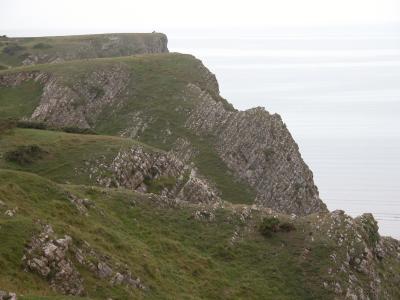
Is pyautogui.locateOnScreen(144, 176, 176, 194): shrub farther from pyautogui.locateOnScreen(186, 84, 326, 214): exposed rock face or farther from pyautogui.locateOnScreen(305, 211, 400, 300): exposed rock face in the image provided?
pyautogui.locateOnScreen(186, 84, 326, 214): exposed rock face

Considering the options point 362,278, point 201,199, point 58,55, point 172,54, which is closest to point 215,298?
point 362,278

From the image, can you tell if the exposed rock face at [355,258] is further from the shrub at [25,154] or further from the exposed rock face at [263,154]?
the exposed rock face at [263,154]

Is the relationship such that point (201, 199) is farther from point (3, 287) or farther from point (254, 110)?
point (3, 287)

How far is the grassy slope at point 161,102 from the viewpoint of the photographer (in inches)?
3110

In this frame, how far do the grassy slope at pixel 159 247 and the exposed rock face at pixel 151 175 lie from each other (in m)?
11.6

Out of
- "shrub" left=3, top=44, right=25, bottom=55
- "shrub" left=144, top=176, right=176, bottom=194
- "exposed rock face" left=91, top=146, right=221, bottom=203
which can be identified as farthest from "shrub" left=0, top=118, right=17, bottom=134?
"shrub" left=3, top=44, right=25, bottom=55

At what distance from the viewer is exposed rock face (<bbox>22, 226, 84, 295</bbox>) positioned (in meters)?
29.1

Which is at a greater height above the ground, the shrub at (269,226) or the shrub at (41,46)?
the shrub at (41,46)

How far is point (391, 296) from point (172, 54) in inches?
2868

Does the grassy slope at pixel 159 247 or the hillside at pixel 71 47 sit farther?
the hillside at pixel 71 47

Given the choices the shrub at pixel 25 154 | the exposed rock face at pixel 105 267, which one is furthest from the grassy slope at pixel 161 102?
the exposed rock face at pixel 105 267

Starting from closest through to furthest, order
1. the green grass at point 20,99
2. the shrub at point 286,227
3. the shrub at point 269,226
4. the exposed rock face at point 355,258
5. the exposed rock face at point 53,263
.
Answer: the exposed rock face at point 53,263 < the exposed rock face at point 355,258 < the shrub at point 269,226 < the shrub at point 286,227 < the green grass at point 20,99

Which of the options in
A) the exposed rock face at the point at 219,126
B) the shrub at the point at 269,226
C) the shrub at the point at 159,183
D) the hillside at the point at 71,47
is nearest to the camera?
the shrub at the point at 269,226

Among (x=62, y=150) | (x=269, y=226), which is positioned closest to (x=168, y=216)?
(x=269, y=226)
